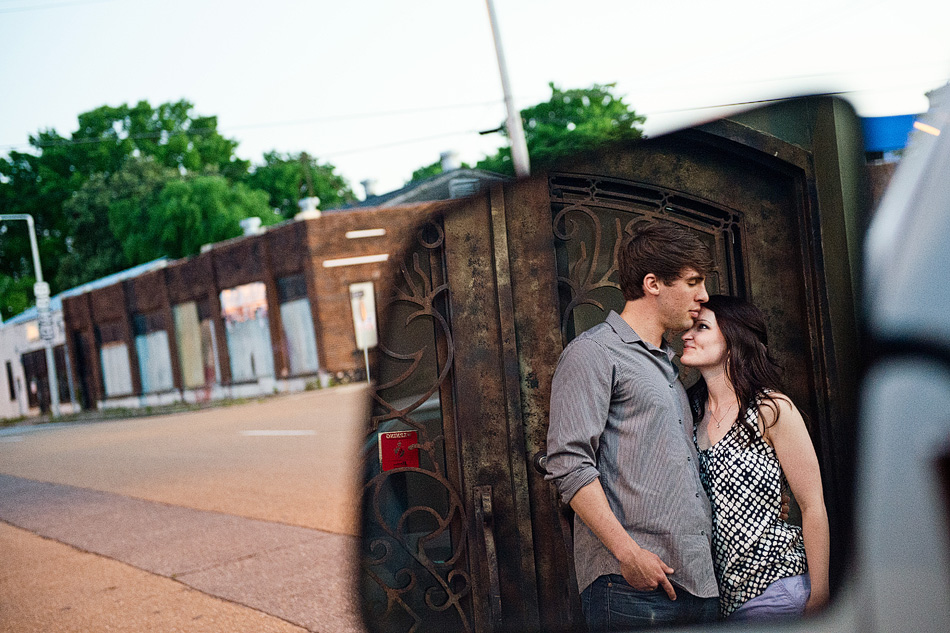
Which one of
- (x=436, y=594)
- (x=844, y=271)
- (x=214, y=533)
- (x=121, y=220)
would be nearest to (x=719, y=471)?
(x=844, y=271)

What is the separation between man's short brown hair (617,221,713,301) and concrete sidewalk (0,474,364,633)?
2.28m

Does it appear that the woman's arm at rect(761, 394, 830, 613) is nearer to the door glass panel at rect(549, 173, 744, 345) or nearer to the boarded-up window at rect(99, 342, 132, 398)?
the door glass panel at rect(549, 173, 744, 345)

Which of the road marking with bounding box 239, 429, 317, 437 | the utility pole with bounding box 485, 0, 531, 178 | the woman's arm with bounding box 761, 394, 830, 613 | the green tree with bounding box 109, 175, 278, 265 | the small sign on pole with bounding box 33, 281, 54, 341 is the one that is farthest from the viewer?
the green tree with bounding box 109, 175, 278, 265

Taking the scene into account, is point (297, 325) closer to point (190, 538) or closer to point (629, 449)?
point (190, 538)

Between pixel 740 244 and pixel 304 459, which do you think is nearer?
pixel 740 244

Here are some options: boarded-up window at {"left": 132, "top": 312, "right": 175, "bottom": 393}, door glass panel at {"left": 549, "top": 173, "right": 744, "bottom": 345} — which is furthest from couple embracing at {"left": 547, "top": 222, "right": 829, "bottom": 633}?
boarded-up window at {"left": 132, "top": 312, "right": 175, "bottom": 393}

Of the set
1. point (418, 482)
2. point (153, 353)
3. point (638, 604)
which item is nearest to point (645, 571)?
point (638, 604)

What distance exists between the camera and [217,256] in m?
33.1

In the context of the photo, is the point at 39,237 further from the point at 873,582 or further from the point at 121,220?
the point at 873,582

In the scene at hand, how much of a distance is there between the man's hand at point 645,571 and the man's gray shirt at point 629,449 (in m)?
0.02

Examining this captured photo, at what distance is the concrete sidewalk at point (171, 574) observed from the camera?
538cm

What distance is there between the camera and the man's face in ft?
6.81

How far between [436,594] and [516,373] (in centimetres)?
61

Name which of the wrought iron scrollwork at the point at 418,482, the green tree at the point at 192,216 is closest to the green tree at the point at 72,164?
the green tree at the point at 192,216
